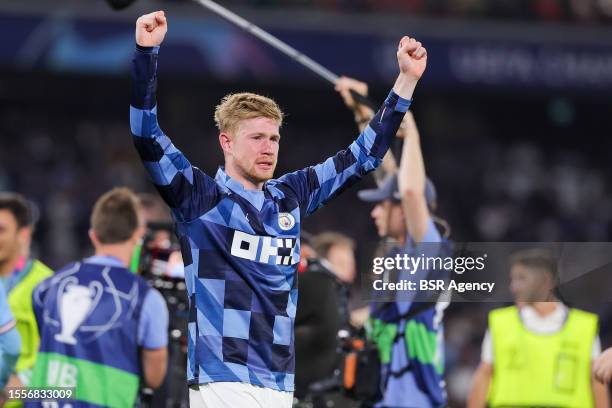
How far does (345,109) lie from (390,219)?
54.4ft

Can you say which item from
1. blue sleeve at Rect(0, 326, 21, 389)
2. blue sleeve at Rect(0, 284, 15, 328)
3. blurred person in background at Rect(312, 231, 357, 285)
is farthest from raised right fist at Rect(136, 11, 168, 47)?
blurred person in background at Rect(312, 231, 357, 285)

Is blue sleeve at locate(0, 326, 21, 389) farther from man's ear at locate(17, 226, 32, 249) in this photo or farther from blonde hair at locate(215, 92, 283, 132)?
blonde hair at locate(215, 92, 283, 132)

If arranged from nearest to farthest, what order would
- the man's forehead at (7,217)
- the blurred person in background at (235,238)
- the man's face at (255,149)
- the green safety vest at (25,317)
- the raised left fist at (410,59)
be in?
the blurred person in background at (235,238), the man's face at (255,149), the raised left fist at (410,59), the green safety vest at (25,317), the man's forehead at (7,217)

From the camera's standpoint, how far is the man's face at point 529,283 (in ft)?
19.6

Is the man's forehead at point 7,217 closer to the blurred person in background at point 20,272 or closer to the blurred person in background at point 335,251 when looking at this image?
the blurred person in background at point 20,272

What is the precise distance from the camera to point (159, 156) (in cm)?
442

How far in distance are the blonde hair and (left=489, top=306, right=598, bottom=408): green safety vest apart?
2.51m

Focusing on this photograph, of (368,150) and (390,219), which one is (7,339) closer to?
(368,150)

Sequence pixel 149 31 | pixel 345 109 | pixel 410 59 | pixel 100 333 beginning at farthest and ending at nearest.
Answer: pixel 345 109 < pixel 100 333 < pixel 410 59 < pixel 149 31

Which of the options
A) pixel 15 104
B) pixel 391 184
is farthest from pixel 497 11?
pixel 391 184

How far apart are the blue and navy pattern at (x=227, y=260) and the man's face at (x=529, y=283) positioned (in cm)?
167

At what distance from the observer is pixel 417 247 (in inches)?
249

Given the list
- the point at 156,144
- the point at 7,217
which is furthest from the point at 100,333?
the point at 156,144

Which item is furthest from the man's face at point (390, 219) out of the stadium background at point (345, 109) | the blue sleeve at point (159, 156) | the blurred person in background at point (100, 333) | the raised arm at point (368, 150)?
the stadium background at point (345, 109)
